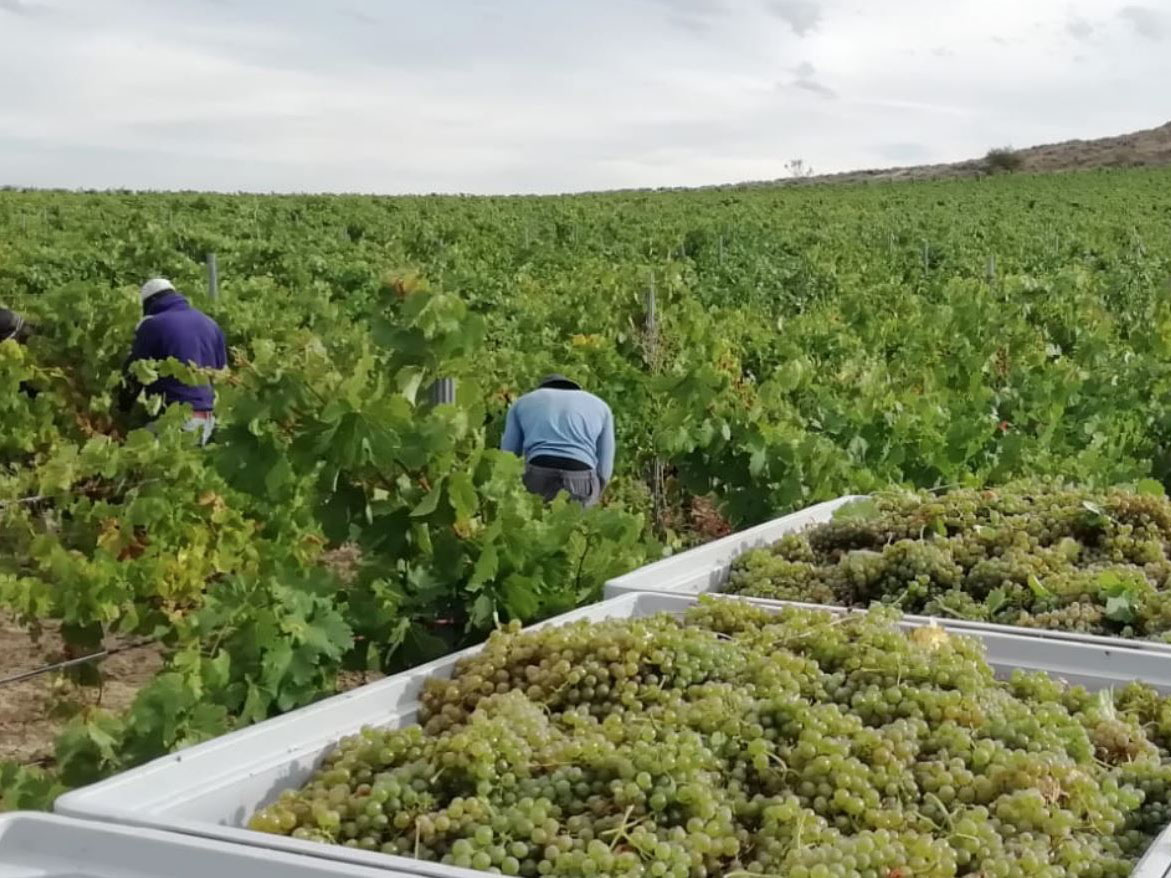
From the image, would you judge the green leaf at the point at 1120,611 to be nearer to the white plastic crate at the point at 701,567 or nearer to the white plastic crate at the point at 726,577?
the white plastic crate at the point at 726,577

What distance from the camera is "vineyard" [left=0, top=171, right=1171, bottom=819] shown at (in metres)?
3.24

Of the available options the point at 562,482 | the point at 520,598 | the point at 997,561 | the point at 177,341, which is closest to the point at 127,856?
the point at 520,598

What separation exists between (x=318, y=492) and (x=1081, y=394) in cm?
528

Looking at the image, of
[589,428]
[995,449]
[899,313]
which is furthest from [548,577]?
[899,313]

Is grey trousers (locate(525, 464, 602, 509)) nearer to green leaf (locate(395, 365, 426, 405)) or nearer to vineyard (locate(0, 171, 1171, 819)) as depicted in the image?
vineyard (locate(0, 171, 1171, 819))

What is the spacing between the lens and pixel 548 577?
3547 millimetres

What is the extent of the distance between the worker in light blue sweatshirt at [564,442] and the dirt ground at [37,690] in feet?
6.03

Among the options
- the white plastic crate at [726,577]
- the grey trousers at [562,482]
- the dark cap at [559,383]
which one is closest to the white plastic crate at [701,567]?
the white plastic crate at [726,577]

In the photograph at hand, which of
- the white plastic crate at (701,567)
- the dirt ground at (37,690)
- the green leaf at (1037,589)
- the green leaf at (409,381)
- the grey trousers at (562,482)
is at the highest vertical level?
the green leaf at (409,381)

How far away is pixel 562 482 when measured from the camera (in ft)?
21.3

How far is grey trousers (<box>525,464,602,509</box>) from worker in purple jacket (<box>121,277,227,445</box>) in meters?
2.02

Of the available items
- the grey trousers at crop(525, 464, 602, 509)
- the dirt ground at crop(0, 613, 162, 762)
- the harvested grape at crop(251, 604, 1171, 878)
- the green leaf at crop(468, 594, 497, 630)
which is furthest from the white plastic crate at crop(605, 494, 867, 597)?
the grey trousers at crop(525, 464, 602, 509)

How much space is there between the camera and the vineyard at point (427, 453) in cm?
324

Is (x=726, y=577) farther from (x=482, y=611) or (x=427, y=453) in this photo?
(x=427, y=453)
